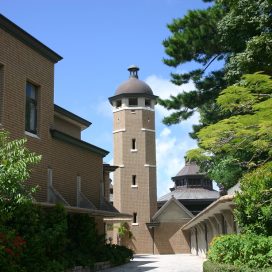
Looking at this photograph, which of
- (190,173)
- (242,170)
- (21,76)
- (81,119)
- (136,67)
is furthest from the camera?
(190,173)

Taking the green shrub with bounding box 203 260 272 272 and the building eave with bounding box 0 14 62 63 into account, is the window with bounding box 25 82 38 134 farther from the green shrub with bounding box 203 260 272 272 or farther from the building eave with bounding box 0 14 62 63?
the green shrub with bounding box 203 260 272 272

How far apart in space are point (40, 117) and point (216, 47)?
9.11 metres

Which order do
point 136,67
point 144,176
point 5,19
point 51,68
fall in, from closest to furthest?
point 5,19 < point 51,68 < point 144,176 < point 136,67

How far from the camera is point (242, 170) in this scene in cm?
2489

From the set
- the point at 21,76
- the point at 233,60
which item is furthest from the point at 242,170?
the point at 21,76

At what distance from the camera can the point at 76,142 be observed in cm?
2233

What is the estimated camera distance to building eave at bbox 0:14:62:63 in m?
16.5

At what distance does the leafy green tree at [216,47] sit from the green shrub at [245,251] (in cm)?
684

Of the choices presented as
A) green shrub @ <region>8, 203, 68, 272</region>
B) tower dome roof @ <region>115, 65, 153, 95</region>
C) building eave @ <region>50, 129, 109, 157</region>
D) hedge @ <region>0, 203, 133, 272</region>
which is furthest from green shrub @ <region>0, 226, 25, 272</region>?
tower dome roof @ <region>115, 65, 153, 95</region>

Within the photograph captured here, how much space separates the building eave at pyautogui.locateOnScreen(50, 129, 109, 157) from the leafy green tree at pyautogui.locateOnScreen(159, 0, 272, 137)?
3.99 meters

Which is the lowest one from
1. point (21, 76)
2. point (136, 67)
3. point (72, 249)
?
point (72, 249)

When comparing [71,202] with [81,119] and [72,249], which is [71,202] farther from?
[81,119]

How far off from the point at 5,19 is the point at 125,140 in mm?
32739

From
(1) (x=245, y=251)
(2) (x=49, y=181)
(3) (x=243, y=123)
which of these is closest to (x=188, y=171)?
(2) (x=49, y=181)
